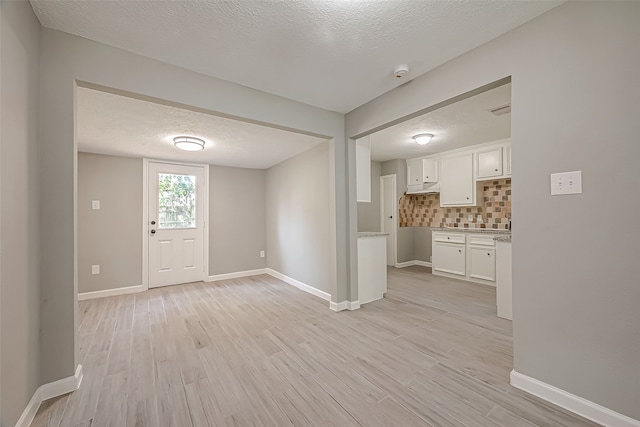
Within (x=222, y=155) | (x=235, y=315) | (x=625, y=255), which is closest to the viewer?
(x=625, y=255)

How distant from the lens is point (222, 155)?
14.0 feet

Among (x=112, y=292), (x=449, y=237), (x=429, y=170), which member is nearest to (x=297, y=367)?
(x=112, y=292)

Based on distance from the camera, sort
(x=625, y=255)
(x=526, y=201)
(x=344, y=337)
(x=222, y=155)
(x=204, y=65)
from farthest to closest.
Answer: (x=222, y=155) < (x=344, y=337) < (x=204, y=65) < (x=526, y=201) < (x=625, y=255)

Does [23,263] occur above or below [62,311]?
above

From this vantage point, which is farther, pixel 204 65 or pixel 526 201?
pixel 204 65

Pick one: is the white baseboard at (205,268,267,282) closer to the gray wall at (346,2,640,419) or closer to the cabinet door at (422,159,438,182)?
the cabinet door at (422,159,438,182)

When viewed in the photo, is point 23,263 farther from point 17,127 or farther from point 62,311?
point 17,127

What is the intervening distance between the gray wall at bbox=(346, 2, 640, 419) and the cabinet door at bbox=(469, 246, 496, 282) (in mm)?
2826

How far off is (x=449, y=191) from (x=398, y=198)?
111 cm

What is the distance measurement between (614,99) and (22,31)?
10.6ft

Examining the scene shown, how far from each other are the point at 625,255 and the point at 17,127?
3.29 m

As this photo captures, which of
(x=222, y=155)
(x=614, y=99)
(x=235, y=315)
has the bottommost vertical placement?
(x=235, y=315)

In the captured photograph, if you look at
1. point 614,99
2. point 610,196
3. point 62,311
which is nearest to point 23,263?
point 62,311

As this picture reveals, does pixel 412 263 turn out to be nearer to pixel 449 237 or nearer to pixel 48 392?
pixel 449 237
